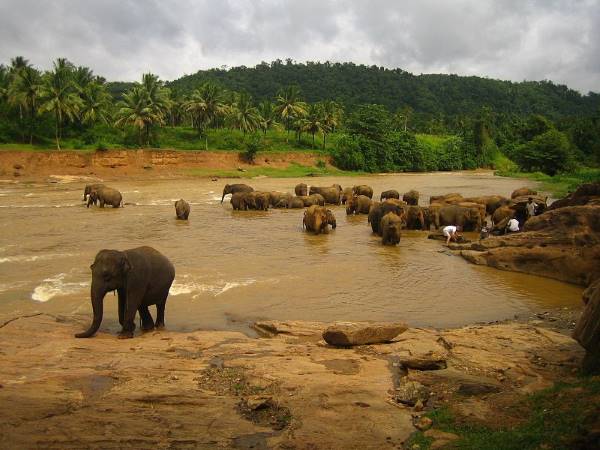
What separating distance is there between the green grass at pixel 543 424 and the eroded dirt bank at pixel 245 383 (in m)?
0.31

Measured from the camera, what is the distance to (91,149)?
175 ft

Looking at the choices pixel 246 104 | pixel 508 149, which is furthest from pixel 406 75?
pixel 246 104

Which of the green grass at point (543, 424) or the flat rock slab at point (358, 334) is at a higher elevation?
the green grass at point (543, 424)

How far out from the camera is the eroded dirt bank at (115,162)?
153 feet

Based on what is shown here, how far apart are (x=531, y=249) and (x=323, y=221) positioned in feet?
28.8

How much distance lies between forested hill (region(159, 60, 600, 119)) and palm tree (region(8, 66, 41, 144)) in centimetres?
8114

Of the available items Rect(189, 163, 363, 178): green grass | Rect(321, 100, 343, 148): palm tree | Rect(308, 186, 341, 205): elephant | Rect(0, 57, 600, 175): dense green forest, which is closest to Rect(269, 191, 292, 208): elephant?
Rect(308, 186, 341, 205): elephant

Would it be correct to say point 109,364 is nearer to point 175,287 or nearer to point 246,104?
point 175,287

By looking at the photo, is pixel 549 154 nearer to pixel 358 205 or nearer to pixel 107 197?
pixel 358 205

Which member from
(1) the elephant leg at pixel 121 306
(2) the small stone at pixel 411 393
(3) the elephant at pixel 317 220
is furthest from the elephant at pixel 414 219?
(2) the small stone at pixel 411 393

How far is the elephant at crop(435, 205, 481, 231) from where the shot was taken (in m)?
22.2

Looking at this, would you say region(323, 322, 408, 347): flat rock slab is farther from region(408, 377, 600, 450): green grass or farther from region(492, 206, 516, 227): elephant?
region(492, 206, 516, 227): elephant

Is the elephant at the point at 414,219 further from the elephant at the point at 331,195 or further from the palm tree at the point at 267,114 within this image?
the palm tree at the point at 267,114

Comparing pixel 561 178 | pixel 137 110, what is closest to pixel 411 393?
pixel 561 178
